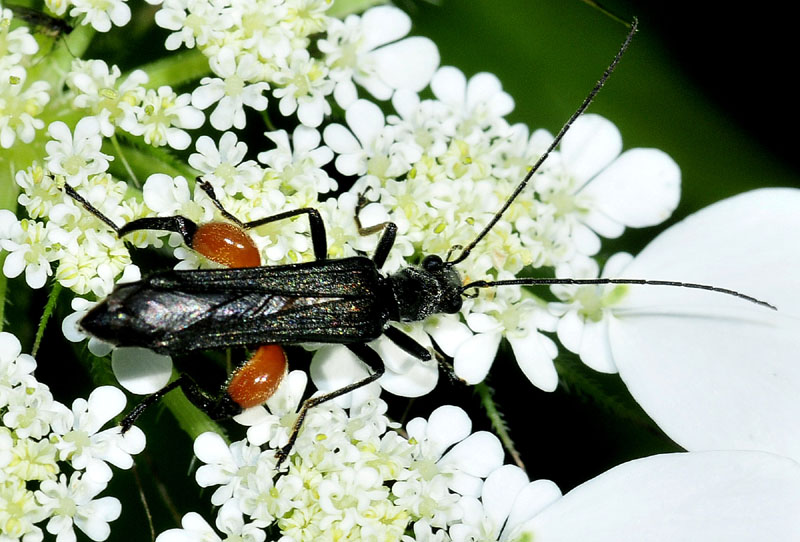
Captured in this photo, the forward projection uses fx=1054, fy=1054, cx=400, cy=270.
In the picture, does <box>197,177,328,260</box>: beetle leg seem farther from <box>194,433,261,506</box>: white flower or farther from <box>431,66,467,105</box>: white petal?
<box>431,66,467,105</box>: white petal

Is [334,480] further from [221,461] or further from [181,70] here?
[181,70]

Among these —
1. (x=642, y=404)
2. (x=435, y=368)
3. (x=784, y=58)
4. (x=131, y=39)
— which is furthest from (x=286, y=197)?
(x=784, y=58)

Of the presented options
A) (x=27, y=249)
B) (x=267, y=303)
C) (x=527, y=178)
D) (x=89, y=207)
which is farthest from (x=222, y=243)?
(x=527, y=178)

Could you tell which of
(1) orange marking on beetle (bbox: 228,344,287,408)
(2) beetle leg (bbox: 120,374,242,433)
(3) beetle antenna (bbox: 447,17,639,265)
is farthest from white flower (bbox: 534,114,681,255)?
(2) beetle leg (bbox: 120,374,242,433)

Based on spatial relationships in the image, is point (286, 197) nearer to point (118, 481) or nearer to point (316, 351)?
point (316, 351)

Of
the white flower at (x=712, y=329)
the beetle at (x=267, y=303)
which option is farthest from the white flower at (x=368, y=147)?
the white flower at (x=712, y=329)

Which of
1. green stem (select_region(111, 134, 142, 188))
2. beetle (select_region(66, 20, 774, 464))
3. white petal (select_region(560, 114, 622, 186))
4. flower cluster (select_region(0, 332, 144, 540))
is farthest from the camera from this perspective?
white petal (select_region(560, 114, 622, 186))

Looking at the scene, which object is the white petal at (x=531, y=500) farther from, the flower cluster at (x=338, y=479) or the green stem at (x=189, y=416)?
the green stem at (x=189, y=416)
